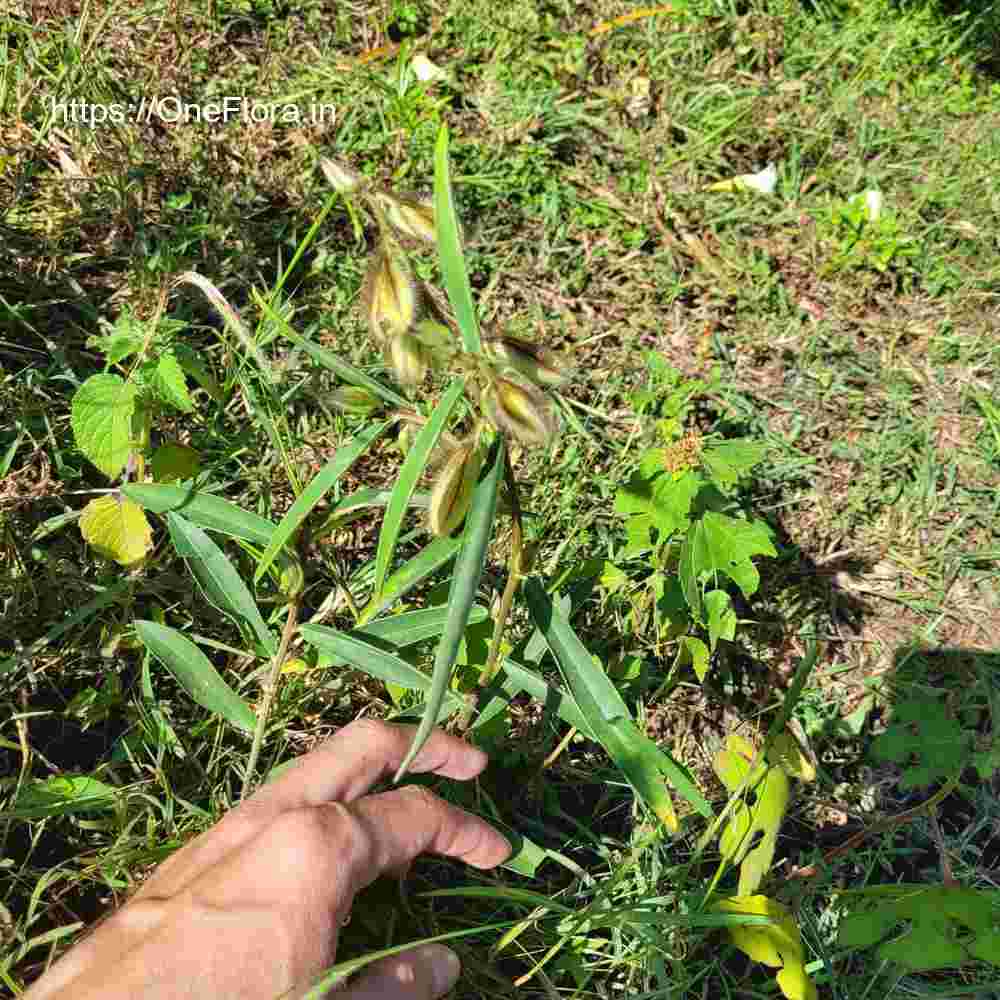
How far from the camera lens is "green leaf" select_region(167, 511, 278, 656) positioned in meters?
1.65

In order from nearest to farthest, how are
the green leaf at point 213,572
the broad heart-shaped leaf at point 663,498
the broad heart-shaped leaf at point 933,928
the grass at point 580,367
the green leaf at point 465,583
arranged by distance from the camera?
the green leaf at point 465,583 → the broad heart-shaped leaf at point 933,928 → the green leaf at point 213,572 → the broad heart-shaped leaf at point 663,498 → the grass at point 580,367

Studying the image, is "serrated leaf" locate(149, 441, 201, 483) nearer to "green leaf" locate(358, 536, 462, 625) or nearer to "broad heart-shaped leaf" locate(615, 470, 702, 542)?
"green leaf" locate(358, 536, 462, 625)

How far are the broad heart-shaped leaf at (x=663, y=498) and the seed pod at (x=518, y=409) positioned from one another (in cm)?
67

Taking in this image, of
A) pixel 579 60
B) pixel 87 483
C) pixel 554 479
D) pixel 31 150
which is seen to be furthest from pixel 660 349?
pixel 31 150

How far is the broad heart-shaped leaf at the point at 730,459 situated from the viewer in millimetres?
1793

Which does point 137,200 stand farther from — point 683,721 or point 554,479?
point 683,721

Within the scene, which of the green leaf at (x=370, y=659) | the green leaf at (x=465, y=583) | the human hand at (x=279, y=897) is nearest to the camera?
the green leaf at (x=465, y=583)

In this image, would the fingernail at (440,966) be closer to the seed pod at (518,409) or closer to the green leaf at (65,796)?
the green leaf at (65,796)

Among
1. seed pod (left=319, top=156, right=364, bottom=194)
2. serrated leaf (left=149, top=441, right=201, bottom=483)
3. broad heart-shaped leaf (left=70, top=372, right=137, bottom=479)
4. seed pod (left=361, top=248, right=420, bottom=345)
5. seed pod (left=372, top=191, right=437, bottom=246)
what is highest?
seed pod (left=319, top=156, right=364, bottom=194)

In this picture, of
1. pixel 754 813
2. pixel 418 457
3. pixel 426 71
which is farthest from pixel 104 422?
pixel 426 71

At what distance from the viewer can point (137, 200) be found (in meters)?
2.39

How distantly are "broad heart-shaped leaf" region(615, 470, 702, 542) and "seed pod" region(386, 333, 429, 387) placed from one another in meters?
0.73

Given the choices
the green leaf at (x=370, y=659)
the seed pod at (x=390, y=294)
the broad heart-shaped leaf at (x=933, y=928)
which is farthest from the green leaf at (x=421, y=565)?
the broad heart-shaped leaf at (x=933, y=928)

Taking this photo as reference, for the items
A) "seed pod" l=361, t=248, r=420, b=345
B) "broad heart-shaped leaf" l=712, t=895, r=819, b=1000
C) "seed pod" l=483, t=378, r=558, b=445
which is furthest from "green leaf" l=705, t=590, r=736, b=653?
"seed pod" l=361, t=248, r=420, b=345
